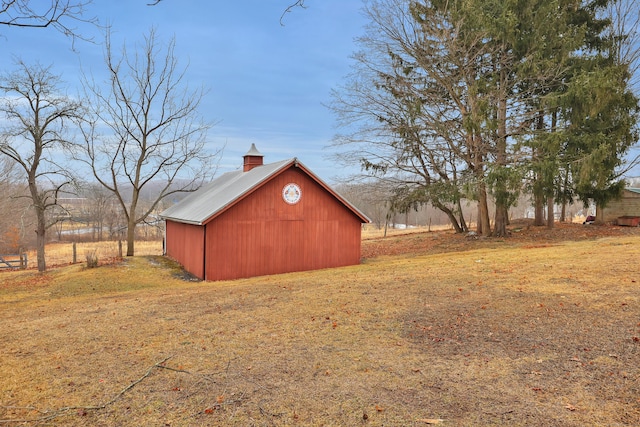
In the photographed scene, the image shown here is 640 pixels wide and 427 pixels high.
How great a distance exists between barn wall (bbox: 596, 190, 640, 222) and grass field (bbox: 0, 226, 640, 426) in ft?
72.0

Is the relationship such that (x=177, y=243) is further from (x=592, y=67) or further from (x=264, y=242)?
(x=592, y=67)

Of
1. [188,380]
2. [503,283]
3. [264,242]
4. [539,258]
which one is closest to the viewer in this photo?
[188,380]

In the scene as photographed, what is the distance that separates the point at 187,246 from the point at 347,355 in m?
15.5

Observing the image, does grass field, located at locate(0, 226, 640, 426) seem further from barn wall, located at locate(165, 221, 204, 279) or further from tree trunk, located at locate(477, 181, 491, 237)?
tree trunk, located at locate(477, 181, 491, 237)

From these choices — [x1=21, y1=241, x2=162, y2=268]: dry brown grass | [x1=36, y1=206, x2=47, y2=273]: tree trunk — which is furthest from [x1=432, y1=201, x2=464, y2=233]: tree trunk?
[x1=36, y1=206, x2=47, y2=273]: tree trunk

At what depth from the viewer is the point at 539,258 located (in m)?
13.8

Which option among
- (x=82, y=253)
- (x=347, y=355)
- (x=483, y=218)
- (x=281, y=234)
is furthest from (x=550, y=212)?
(x=82, y=253)

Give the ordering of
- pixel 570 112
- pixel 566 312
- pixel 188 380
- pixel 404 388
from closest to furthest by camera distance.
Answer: pixel 404 388 → pixel 188 380 → pixel 566 312 → pixel 570 112

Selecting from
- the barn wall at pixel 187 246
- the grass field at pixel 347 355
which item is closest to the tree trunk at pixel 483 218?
the grass field at pixel 347 355

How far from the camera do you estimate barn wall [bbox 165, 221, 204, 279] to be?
17281mm

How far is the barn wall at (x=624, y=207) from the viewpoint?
2800 centimetres

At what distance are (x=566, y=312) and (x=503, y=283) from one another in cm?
261

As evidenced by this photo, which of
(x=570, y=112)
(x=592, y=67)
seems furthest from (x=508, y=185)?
(x=592, y=67)

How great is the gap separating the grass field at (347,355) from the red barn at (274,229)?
5.76m
